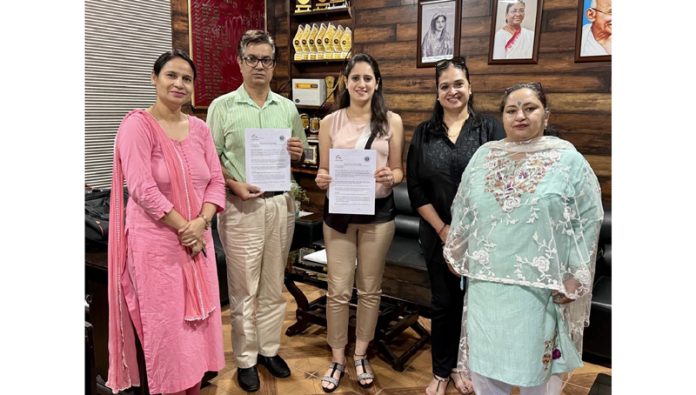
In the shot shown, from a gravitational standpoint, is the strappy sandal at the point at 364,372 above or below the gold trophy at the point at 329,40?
below

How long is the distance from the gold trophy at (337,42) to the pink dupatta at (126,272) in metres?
3.30

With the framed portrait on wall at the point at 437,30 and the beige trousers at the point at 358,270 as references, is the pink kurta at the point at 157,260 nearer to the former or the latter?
the beige trousers at the point at 358,270

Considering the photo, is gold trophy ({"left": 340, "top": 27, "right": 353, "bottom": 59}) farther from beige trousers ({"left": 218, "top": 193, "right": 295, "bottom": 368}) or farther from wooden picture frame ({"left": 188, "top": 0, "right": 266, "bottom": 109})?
beige trousers ({"left": 218, "top": 193, "right": 295, "bottom": 368})

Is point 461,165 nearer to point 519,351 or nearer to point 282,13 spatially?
point 519,351

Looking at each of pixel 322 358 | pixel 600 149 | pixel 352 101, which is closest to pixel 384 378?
pixel 322 358

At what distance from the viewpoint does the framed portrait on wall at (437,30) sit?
13.6 ft

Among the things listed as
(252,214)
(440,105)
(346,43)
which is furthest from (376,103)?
(346,43)

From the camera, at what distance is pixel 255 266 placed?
2.50 metres

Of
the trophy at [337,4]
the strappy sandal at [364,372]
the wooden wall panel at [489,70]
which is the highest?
the trophy at [337,4]

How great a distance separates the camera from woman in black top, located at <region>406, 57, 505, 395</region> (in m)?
2.23

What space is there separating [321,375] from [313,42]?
3.46m

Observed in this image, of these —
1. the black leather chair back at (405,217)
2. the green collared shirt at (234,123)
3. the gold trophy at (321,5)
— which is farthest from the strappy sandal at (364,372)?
the gold trophy at (321,5)

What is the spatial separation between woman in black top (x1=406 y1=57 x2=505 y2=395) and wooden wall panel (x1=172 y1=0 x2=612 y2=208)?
1706 mm

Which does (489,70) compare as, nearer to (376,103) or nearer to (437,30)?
A: (437,30)
